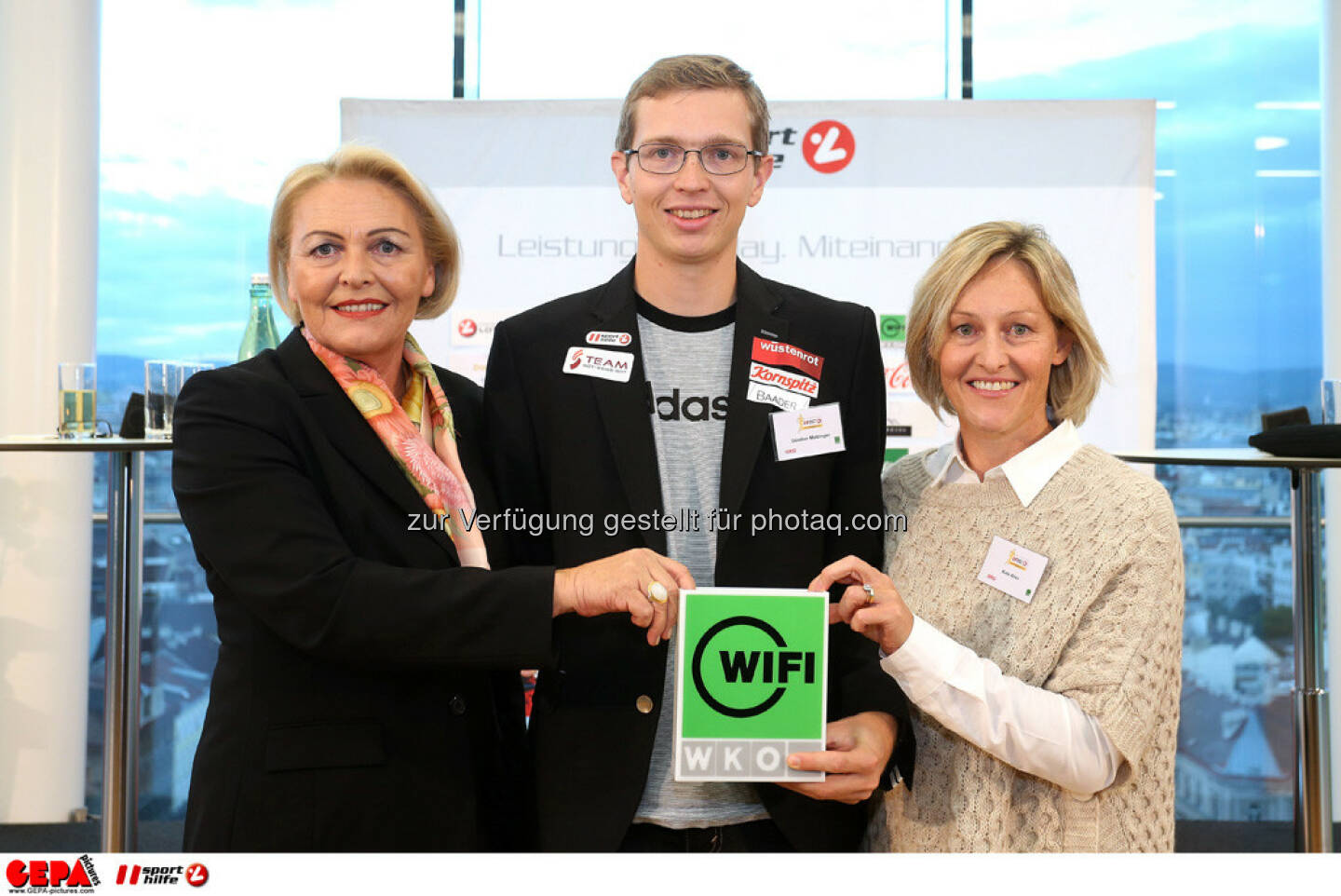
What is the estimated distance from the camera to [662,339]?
6.70 feet

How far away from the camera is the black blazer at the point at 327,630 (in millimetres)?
1763

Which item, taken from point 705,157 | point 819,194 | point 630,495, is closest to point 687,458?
point 630,495

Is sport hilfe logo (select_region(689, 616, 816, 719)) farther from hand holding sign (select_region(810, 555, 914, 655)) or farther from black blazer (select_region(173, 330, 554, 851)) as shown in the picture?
black blazer (select_region(173, 330, 554, 851))

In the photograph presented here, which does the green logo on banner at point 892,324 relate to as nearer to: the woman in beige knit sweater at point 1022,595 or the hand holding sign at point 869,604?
the woman in beige knit sweater at point 1022,595

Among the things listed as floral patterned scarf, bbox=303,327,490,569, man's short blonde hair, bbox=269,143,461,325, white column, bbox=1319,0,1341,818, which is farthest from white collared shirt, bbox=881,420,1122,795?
white column, bbox=1319,0,1341,818

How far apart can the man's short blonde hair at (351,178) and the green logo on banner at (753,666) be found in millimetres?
893

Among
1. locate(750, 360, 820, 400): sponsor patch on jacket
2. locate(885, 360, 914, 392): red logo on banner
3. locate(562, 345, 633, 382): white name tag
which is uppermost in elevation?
locate(885, 360, 914, 392): red logo on banner

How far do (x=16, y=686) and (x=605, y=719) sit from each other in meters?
3.47

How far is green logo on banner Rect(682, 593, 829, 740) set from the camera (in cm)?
169

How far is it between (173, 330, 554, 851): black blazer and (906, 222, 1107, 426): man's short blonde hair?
86 cm

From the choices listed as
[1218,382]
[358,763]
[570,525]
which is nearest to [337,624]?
[358,763]
